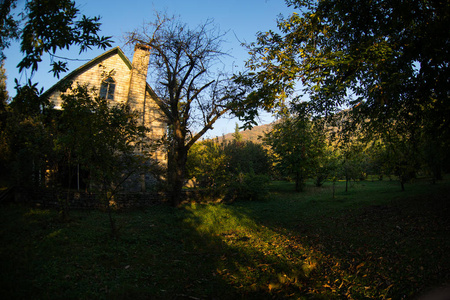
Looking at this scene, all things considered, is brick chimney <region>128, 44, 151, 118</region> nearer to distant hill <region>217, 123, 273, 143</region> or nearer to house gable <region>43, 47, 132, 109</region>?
house gable <region>43, 47, 132, 109</region>

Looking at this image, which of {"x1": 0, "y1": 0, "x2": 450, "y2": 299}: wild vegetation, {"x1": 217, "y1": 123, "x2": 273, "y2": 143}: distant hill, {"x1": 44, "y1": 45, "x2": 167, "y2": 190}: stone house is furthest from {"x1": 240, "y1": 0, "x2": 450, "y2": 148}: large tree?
{"x1": 44, "y1": 45, "x2": 167, "y2": 190}: stone house

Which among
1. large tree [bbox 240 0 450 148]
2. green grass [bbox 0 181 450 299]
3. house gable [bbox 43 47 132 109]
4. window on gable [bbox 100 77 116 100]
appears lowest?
green grass [bbox 0 181 450 299]

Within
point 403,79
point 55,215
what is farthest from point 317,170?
point 55,215

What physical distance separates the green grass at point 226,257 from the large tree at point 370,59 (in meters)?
3.93

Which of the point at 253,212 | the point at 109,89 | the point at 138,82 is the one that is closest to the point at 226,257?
the point at 253,212

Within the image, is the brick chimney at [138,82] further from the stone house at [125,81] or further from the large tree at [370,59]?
the large tree at [370,59]

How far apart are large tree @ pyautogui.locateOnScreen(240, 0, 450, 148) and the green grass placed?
3.93 meters

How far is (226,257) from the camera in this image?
6.14 metres

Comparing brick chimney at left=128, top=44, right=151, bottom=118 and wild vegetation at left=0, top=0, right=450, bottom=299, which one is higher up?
brick chimney at left=128, top=44, right=151, bottom=118

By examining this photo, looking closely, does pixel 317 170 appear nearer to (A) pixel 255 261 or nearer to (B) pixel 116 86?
(A) pixel 255 261

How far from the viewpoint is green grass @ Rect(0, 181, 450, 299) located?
4215mm

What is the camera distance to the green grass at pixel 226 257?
4215 mm

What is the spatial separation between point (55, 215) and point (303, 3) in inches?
483

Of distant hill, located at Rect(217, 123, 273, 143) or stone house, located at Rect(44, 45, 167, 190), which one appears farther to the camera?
stone house, located at Rect(44, 45, 167, 190)
